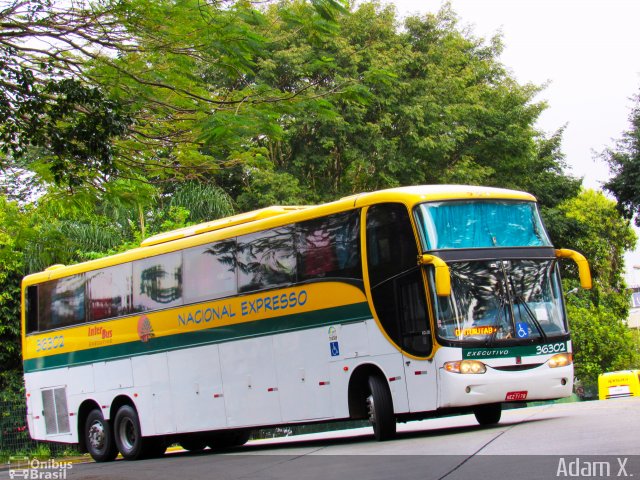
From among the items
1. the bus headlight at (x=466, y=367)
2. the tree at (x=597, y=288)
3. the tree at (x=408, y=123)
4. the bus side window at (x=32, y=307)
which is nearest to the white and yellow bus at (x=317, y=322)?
the bus headlight at (x=466, y=367)

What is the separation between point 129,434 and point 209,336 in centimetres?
338

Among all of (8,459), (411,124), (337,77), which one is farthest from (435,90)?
(8,459)

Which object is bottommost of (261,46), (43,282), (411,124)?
(43,282)

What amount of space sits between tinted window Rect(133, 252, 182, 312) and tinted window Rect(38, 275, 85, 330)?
183 cm

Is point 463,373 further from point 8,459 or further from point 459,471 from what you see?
point 8,459

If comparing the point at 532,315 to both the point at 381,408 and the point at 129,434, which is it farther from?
the point at 129,434

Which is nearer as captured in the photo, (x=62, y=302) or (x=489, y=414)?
(x=489, y=414)

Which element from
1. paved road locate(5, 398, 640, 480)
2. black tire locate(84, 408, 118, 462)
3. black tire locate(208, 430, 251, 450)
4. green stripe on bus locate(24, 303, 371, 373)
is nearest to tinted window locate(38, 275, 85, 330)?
green stripe on bus locate(24, 303, 371, 373)

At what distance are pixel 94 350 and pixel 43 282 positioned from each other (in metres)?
2.43

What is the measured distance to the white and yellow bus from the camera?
15.3m

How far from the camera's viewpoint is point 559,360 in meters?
15.8

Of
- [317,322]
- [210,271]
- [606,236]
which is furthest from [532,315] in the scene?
[606,236]

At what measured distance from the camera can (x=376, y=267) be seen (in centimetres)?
1588

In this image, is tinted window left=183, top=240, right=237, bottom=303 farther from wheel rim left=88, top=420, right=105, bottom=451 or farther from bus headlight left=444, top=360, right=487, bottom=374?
bus headlight left=444, top=360, right=487, bottom=374
